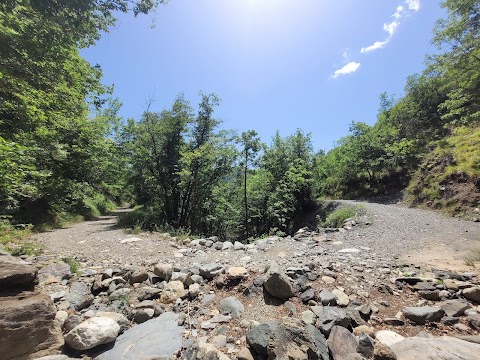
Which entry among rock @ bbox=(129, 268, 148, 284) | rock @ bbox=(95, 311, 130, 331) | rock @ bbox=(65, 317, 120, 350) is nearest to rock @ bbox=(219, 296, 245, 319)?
rock @ bbox=(95, 311, 130, 331)

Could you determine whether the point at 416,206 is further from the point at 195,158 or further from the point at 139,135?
the point at 139,135

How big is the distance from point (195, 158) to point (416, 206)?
13904mm

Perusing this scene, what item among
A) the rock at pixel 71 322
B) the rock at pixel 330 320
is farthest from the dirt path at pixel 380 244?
the rock at pixel 330 320

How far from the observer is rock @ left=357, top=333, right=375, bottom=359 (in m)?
2.43

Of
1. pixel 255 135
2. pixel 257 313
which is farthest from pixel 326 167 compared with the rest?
pixel 257 313

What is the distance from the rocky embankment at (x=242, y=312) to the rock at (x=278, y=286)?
0.02m

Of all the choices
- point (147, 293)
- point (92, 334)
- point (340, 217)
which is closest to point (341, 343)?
point (92, 334)

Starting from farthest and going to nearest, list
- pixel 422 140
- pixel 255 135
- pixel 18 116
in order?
1. pixel 422 140
2. pixel 255 135
3. pixel 18 116

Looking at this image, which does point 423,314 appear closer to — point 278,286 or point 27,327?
point 278,286

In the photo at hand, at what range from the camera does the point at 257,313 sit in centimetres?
326

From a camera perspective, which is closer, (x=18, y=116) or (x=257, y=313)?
(x=257, y=313)

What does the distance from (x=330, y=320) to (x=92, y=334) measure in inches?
113

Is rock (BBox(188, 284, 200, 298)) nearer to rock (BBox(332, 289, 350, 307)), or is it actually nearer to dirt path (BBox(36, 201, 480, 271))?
dirt path (BBox(36, 201, 480, 271))

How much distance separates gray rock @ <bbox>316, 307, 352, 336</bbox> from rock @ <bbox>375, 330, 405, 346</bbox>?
1.11 feet
